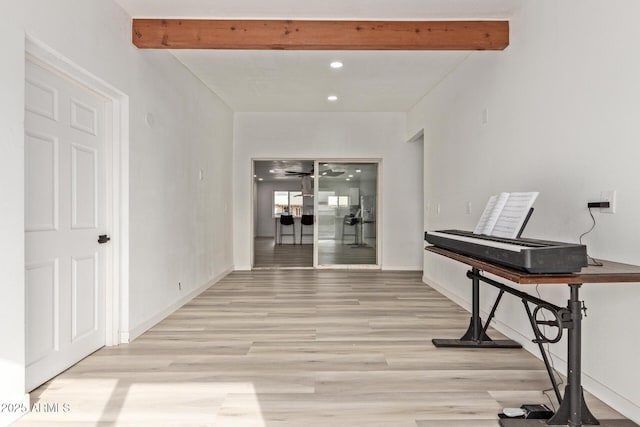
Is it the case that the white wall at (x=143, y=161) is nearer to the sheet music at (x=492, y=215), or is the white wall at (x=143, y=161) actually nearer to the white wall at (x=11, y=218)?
the white wall at (x=11, y=218)

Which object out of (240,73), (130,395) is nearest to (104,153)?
(130,395)

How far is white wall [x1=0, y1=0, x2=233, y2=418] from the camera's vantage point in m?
1.96

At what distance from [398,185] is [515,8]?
3858mm

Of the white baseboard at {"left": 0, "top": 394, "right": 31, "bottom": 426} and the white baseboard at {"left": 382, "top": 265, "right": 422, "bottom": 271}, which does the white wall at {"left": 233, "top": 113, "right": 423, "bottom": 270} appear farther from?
the white baseboard at {"left": 0, "top": 394, "right": 31, "bottom": 426}

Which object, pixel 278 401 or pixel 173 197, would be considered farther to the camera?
pixel 173 197

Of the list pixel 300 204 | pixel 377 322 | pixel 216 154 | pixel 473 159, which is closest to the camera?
pixel 377 322

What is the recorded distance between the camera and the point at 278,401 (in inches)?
86.4

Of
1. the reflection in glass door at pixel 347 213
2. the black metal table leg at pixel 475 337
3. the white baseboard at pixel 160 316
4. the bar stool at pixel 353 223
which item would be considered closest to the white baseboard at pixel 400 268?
the reflection in glass door at pixel 347 213

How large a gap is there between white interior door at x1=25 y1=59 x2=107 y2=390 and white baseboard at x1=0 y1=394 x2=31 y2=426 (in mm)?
250

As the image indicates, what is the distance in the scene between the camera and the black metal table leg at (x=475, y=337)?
9.87 ft

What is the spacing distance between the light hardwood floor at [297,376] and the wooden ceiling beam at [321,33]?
245 centimetres

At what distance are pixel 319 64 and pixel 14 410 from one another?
154 inches

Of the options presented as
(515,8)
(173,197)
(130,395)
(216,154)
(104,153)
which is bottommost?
Result: (130,395)

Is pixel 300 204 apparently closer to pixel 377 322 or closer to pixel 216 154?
pixel 216 154
